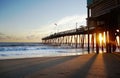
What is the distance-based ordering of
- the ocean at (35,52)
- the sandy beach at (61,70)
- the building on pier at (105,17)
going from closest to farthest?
1. the sandy beach at (61,70)
2. the building on pier at (105,17)
3. the ocean at (35,52)

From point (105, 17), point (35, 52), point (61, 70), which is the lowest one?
point (35, 52)

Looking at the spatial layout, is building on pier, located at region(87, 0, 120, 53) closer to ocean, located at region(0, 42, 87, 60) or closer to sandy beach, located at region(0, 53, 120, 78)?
ocean, located at region(0, 42, 87, 60)

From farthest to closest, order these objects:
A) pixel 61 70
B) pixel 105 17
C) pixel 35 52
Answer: pixel 35 52
pixel 105 17
pixel 61 70

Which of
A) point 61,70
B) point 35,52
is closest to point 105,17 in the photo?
point 61,70

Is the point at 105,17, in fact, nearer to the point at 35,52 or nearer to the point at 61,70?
the point at 61,70

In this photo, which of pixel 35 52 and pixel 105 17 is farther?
pixel 35 52

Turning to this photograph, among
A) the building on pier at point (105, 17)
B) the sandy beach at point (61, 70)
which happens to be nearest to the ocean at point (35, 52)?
the building on pier at point (105, 17)

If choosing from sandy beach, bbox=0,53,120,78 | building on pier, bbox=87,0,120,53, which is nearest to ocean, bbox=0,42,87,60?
building on pier, bbox=87,0,120,53

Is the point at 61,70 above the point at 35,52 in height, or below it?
above

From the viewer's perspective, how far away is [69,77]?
6.68m

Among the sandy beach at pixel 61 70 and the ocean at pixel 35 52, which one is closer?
the sandy beach at pixel 61 70

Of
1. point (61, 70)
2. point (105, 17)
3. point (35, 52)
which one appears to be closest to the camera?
point (61, 70)

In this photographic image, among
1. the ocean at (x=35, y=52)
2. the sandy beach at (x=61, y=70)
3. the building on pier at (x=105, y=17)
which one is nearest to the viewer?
the sandy beach at (x=61, y=70)

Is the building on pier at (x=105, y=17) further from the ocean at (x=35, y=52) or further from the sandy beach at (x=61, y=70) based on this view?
the sandy beach at (x=61, y=70)
